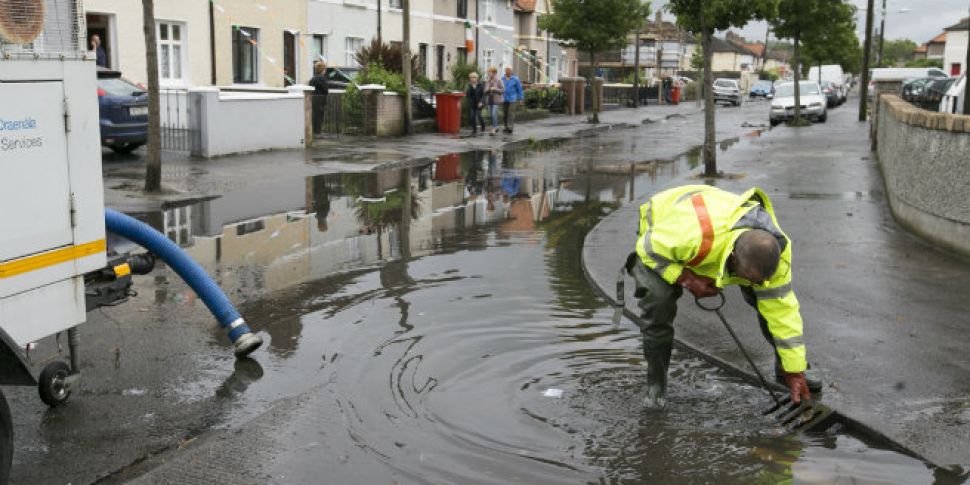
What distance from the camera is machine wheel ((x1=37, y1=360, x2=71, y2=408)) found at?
542cm

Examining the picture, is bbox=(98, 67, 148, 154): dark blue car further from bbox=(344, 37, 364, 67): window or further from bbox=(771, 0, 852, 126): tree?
bbox=(771, 0, 852, 126): tree

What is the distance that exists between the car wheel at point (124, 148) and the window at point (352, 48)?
52.3 feet

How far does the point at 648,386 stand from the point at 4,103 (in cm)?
365

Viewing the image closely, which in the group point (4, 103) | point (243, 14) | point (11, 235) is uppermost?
point (243, 14)

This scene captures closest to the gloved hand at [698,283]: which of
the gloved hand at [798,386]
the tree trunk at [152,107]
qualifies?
the gloved hand at [798,386]

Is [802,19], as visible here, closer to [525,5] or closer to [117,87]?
[117,87]

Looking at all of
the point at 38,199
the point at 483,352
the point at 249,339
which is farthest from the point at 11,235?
the point at 483,352

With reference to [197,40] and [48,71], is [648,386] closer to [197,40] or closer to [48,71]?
[48,71]

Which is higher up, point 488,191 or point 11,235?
point 11,235

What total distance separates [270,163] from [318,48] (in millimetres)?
15224

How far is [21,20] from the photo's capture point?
489cm

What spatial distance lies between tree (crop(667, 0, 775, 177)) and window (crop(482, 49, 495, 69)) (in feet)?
101

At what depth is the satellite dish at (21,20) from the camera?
15.7ft

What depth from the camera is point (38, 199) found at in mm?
4949
